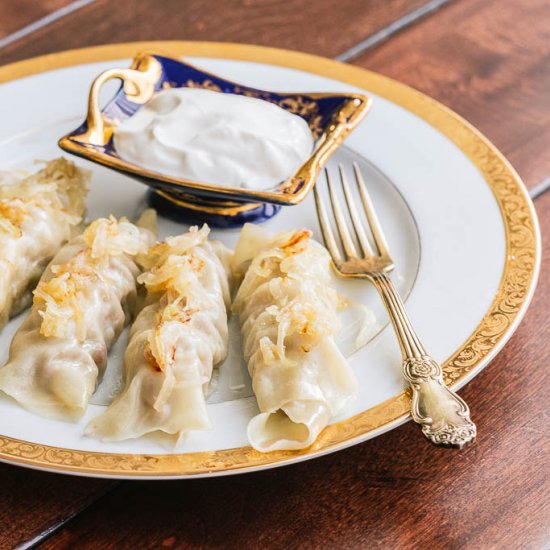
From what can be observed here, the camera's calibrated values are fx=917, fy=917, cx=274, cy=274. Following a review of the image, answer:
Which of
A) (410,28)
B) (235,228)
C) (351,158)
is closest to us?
(235,228)

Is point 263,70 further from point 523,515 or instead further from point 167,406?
A: point 523,515

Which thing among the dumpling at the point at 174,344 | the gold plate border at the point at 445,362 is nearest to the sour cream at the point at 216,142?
the dumpling at the point at 174,344

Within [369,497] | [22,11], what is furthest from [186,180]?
[22,11]

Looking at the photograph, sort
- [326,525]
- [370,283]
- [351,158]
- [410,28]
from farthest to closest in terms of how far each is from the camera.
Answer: [410,28]
[351,158]
[370,283]
[326,525]

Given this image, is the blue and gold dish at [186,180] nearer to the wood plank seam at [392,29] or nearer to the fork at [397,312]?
the fork at [397,312]

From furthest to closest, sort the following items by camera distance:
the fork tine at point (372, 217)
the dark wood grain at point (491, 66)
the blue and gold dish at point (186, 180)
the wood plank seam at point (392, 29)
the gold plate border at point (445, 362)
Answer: the wood plank seam at point (392, 29) → the dark wood grain at point (491, 66) → the fork tine at point (372, 217) → the blue and gold dish at point (186, 180) → the gold plate border at point (445, 362)

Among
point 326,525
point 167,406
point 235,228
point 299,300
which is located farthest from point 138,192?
point 326,525

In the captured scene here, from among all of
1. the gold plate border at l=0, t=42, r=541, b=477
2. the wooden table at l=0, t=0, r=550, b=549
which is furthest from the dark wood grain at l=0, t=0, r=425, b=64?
the wooden table at l=0, t=0, r=550, b=549
